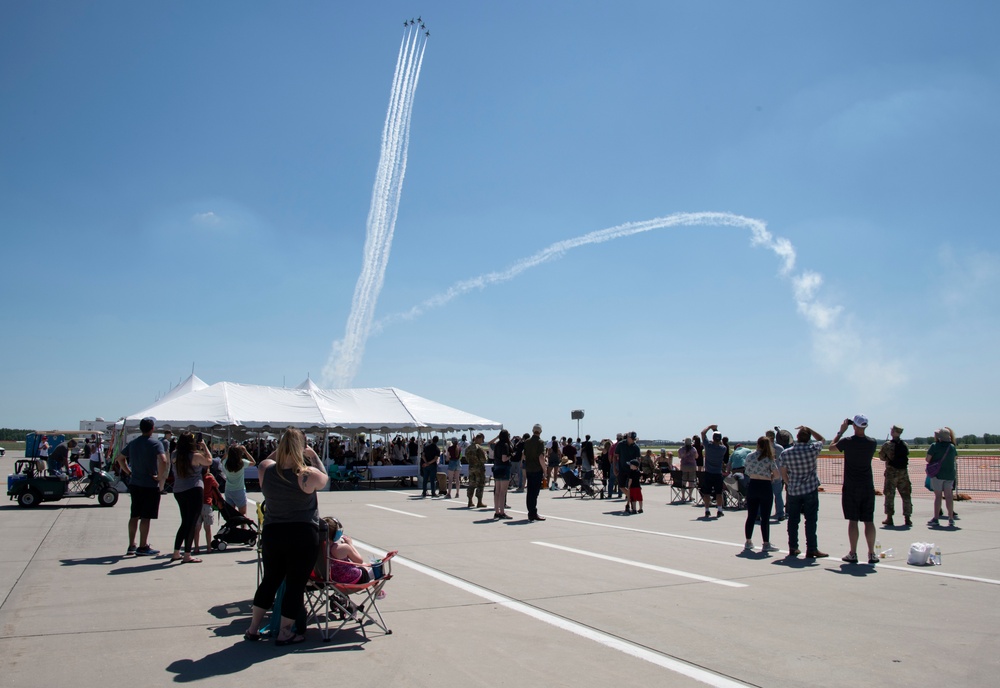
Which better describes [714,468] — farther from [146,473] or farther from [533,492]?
[146,473]

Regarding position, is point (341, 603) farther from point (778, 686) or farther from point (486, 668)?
point (778, 686)

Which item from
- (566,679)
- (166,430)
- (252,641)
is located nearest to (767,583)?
(566,679)

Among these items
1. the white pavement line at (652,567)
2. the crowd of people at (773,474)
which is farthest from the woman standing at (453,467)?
the white pavement line at (652,567)

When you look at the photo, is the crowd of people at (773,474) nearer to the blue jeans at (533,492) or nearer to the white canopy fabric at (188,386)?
the blue jeans at (533,492)

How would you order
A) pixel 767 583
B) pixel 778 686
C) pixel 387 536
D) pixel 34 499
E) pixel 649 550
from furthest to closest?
pixel 34 499 → pixel 387 536 → pixel 649 550 → pixel 767 583 → pixel 778 686

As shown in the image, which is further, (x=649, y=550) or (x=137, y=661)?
(x=649, y=550)

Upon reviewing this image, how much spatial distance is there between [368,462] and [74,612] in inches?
850

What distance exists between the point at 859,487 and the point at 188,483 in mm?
8070

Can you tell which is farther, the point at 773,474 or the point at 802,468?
the point at 773,474

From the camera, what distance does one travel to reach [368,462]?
89.9 feet

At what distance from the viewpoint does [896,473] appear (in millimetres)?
12320

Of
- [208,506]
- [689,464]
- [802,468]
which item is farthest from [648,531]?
[208,506]

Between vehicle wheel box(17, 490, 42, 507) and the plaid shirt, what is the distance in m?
15.4

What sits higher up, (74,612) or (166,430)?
(166,430)
